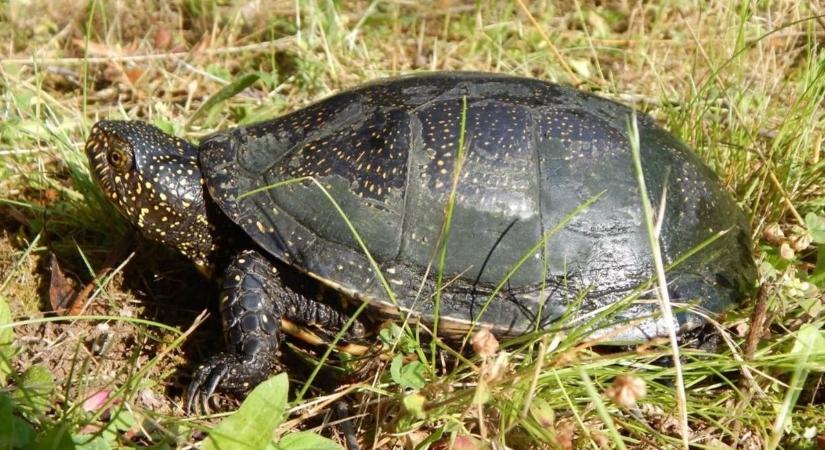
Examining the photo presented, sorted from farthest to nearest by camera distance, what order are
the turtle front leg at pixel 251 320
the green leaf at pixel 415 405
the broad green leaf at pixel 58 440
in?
1. the turtle front leg at pixel 251 320
2. the green leaf at pixel 415 405
3. the broad green leaf at pixel 58 440

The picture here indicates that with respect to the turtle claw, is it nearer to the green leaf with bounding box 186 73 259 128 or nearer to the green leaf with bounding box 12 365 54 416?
the green leaf with bounding box 12 365 54 416

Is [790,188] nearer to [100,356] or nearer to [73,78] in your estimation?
[100,356]

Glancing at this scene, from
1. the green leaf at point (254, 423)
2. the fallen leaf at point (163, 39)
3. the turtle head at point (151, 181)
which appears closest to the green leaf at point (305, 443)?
the green leaf at point (254, 423)

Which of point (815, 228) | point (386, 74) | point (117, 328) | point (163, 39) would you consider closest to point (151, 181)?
point (117, 328)

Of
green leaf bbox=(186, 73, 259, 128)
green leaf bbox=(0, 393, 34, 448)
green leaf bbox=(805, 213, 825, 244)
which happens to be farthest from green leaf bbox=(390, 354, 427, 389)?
green leaf bbox=(186, 73, 259, 128)

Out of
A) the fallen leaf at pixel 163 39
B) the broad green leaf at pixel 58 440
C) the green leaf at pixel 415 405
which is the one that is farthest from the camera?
the fallen leaf at pixel 163 39

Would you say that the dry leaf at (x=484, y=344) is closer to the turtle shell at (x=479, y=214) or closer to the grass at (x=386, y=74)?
the grass at (x=386, y=74)

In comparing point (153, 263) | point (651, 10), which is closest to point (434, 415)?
point (153, 263)

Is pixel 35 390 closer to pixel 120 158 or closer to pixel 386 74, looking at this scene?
pixel 120 158
